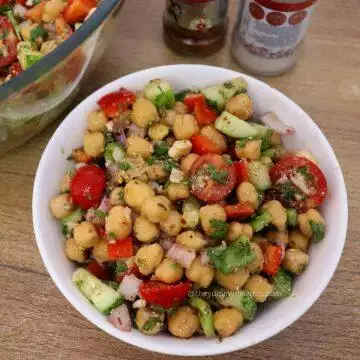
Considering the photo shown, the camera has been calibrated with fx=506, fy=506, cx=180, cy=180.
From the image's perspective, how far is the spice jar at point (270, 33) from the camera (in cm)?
112

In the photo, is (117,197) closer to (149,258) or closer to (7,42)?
(149,258)

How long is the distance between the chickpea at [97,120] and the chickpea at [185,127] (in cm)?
15

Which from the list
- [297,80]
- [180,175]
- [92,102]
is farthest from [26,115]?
[297,80]

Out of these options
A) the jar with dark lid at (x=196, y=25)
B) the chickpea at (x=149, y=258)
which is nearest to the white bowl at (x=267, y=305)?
the chickpea at (x=149, y=258)

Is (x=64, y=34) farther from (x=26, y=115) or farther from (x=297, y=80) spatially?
(x=297, y=80)

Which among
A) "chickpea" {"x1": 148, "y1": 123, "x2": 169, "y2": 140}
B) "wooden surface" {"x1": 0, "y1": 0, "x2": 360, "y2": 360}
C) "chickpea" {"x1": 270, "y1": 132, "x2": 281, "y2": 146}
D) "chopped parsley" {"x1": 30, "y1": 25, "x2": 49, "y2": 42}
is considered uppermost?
"chopped parsley" {"x1": 30, "y1": 25, "x2": 49, "y2": 42}

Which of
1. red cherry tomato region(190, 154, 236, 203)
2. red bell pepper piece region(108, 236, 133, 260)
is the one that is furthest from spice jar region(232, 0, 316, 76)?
red bell pepper piece region(108, 236, 133, 260)

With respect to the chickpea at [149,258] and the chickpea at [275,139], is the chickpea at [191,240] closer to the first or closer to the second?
the chickpea at [149,258]

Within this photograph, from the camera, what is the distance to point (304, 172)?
0.97 m

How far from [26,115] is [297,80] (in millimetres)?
695

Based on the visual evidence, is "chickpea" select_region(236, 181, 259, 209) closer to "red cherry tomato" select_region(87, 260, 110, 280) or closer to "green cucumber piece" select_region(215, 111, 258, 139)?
"green cucumber piece" select_region(215, 111, 258, 139)

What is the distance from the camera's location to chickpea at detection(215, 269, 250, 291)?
868mm

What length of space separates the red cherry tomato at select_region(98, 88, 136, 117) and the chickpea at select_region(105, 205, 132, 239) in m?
0.24

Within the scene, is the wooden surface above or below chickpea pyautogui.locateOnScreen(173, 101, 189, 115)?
below
